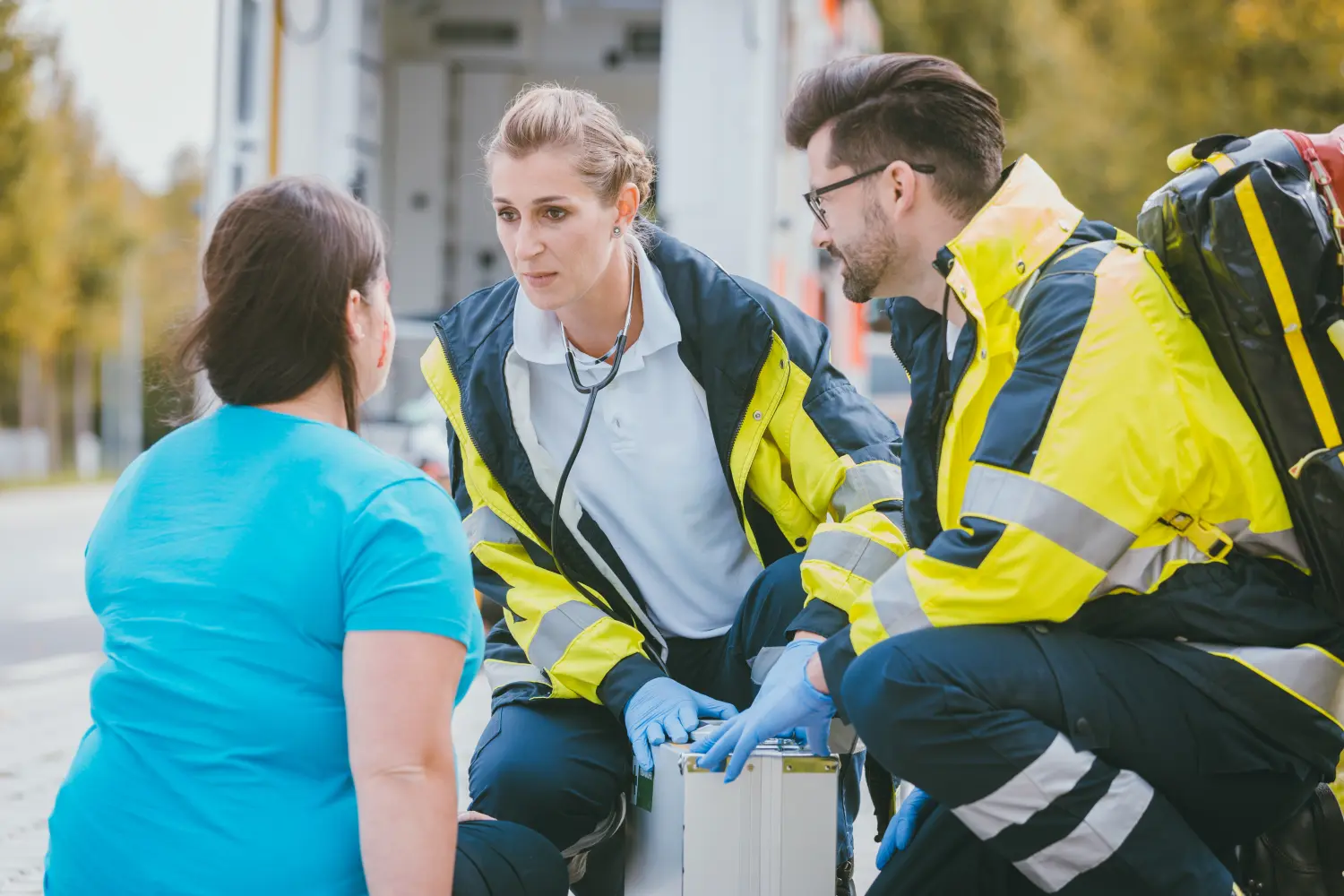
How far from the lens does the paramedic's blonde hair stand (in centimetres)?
256

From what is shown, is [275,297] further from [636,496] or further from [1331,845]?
[1331,845]

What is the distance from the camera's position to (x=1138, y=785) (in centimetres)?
190

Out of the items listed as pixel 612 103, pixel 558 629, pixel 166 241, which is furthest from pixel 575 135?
pixel 166 241

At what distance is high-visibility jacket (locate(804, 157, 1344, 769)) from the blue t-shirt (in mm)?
694

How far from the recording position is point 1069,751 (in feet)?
6.17

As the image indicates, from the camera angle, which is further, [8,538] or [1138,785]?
[8,538]

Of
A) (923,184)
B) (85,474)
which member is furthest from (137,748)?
(85,474)

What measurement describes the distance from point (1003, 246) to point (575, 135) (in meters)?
0.88

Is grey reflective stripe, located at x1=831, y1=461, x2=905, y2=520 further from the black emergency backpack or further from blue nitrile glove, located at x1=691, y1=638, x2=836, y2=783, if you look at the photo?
→ the black emergency backpack

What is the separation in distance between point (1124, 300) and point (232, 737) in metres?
1.21

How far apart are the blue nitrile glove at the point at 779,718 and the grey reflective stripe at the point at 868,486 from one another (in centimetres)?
31

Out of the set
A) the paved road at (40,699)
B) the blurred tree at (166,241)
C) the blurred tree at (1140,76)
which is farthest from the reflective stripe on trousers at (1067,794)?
the blurred tree at (166,241)

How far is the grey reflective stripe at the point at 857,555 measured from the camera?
7.56 ft

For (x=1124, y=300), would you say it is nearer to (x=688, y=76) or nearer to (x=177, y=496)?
(x=177, y=496)
